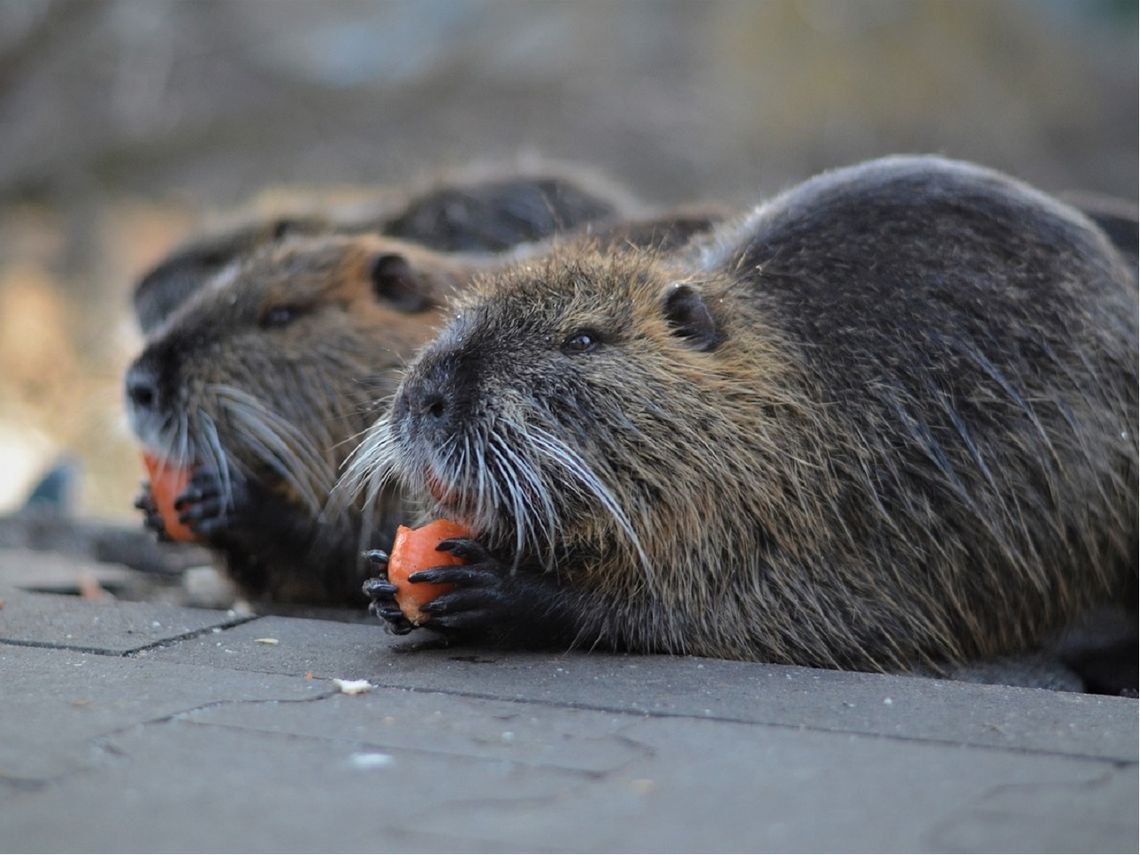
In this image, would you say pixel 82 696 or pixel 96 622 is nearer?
pixel 82 696

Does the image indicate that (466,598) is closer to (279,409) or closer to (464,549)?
(464,549)

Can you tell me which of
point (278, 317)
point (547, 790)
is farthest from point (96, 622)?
point (547, 790)

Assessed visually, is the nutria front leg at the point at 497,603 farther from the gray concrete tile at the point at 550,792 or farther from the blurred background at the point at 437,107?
the blurred background at the point at 437,107

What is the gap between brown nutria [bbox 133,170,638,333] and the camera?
5.12 meters

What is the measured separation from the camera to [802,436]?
312cm

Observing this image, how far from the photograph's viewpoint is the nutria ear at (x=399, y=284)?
4.04 meters

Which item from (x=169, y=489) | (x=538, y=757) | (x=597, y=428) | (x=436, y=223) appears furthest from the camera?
(x=436, y=223)

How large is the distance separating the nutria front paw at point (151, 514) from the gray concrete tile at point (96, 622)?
403 millimetres

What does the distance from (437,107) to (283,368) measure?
27.4 ft

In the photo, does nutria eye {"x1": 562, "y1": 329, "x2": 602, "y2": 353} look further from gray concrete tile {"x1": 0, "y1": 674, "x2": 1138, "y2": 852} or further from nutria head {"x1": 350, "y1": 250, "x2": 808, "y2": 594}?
gray concrete tile {"x1": 0, "y1": 674, "x2": 1138, "y2": 852}

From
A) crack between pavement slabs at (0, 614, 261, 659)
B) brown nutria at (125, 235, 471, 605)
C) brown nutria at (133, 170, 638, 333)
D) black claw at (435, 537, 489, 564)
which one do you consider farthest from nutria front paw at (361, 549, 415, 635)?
brown nutria at (133, 170, 638, 333)

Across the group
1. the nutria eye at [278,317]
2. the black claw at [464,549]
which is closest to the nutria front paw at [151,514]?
the nutria eye at [278,317]

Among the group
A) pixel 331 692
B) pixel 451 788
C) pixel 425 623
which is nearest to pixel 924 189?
pixel 425 623

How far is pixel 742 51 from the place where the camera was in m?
14.6
